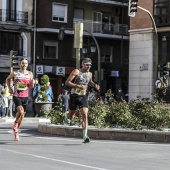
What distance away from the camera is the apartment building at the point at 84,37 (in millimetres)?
44688

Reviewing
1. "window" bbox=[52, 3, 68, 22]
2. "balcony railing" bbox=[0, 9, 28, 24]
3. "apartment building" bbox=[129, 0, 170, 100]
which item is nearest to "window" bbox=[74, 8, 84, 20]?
"window" bbox=[52, 3, 68, 22]

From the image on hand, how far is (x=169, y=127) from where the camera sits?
523 inches

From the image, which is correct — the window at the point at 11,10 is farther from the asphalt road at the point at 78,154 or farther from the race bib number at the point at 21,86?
the race bib number at the point at 21,86

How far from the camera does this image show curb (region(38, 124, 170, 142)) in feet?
40.3

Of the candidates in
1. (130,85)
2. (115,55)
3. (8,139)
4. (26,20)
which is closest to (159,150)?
(8,139)

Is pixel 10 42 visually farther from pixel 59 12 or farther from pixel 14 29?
pixel 59 12

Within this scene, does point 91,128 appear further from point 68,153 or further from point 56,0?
point 56,0

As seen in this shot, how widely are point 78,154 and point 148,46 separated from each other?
26882 mm

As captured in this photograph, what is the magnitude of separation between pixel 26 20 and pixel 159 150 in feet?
113

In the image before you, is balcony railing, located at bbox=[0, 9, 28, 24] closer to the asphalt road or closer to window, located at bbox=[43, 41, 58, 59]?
window, located at bbox=[43, 41, 58, 59]

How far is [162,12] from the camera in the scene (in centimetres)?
3575

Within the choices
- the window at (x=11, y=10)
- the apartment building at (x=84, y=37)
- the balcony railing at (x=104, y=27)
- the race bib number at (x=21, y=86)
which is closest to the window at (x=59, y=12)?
the apartment building at (x=84, y=37)

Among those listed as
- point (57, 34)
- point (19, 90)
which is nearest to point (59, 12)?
point (57, 34)

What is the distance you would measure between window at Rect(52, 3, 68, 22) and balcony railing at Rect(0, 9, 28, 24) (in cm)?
280
